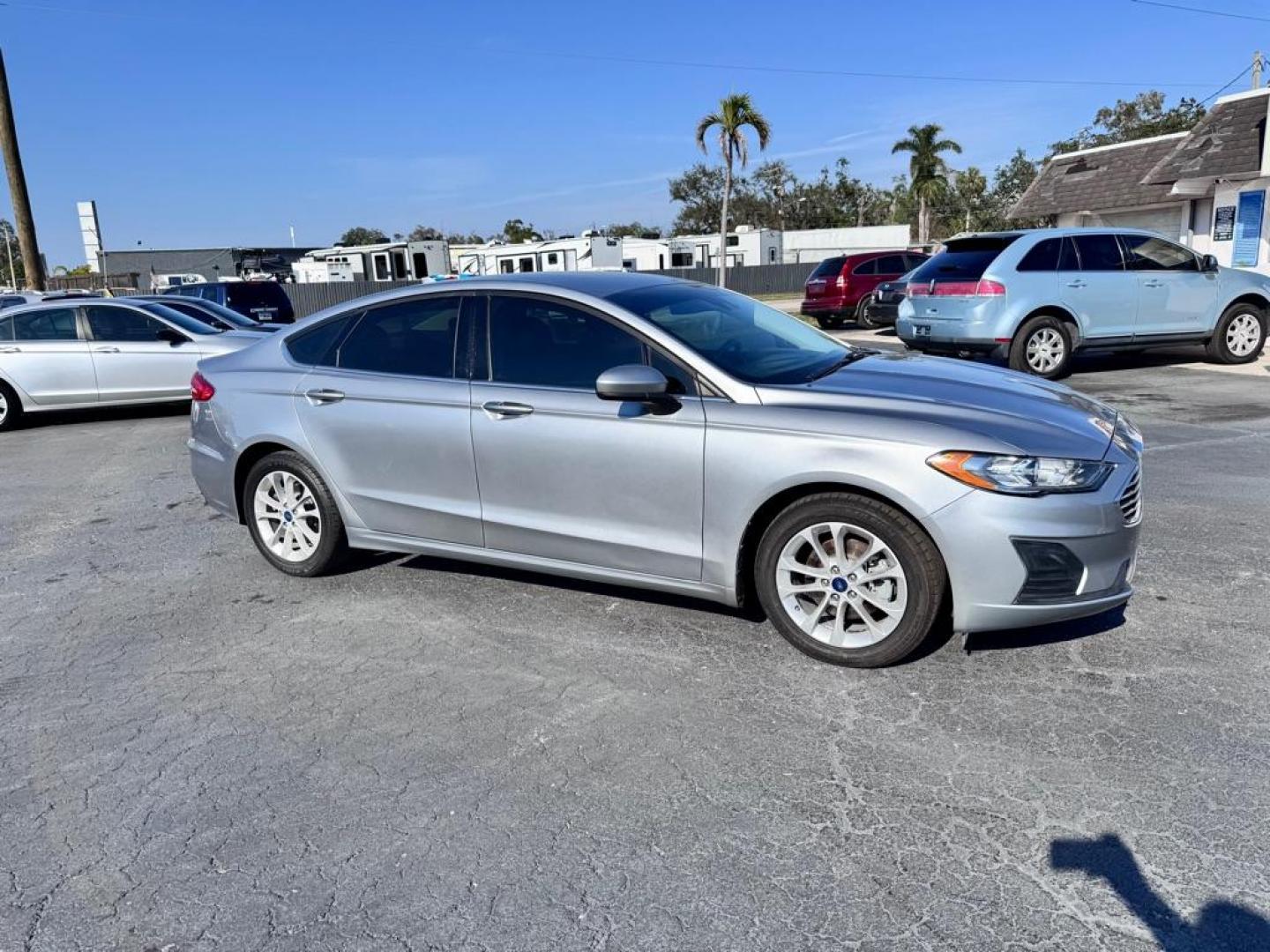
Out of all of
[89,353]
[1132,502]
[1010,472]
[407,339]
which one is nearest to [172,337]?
[89,353]

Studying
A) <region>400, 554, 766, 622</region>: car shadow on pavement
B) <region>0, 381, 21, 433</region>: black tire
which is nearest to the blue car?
<region>400, 554, 766, 622</region>: car shadow on pavement

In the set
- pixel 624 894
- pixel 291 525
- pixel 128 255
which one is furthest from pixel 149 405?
pixel 128 255

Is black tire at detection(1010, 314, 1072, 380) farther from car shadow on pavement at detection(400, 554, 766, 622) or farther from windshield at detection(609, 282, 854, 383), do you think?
car shadow on pavement at detection(400, 554, 766, 622)

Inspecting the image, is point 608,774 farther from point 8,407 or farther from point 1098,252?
point 8,407

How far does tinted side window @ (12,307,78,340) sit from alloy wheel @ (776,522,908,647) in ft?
36.0

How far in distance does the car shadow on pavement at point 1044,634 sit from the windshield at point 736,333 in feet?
4.56

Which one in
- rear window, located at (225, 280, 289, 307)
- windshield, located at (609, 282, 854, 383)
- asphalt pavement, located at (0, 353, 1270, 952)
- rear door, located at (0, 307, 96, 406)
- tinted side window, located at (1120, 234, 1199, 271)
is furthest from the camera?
rear window, located at (225, 280, 289, 307)

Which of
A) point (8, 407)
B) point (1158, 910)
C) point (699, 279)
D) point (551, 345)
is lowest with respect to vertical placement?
point (1158, 910)

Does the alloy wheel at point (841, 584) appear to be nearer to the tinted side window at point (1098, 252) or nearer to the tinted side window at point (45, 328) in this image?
the tinted side window at point (1098, 252)

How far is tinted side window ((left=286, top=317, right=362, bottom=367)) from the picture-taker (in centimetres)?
513

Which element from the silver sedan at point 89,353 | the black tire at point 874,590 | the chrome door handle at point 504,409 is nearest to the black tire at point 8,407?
→ the silver sedan at point 89,353

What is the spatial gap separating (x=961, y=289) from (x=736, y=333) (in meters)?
7.31

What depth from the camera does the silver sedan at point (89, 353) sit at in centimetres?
1152

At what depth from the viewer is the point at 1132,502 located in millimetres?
3789
